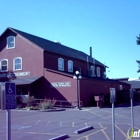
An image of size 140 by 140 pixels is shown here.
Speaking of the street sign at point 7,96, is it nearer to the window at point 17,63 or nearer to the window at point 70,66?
the window at point 17,63

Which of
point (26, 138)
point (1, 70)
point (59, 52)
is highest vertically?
point (59, 52)

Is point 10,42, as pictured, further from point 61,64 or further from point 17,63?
point 61,64

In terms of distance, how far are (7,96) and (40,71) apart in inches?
1123

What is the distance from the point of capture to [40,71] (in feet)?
114

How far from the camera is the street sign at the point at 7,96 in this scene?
6.35 m

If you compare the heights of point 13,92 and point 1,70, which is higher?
point 1,70

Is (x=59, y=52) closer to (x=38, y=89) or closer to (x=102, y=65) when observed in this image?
(x=38, y=89)

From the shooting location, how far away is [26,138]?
1190 centimetres

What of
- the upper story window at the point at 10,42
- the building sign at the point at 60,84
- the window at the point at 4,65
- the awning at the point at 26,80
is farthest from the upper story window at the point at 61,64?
the window at the point at 4,65

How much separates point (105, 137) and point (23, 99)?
72.3 feet

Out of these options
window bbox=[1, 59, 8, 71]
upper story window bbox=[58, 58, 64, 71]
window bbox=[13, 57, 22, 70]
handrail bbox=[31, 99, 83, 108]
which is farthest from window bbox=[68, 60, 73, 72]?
window bbox=[1, 59, 8, 71]

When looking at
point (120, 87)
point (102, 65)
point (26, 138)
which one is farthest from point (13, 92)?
point (102, 65)

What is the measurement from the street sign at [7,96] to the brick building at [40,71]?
25370mm

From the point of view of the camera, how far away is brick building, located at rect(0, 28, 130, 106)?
108 ft
